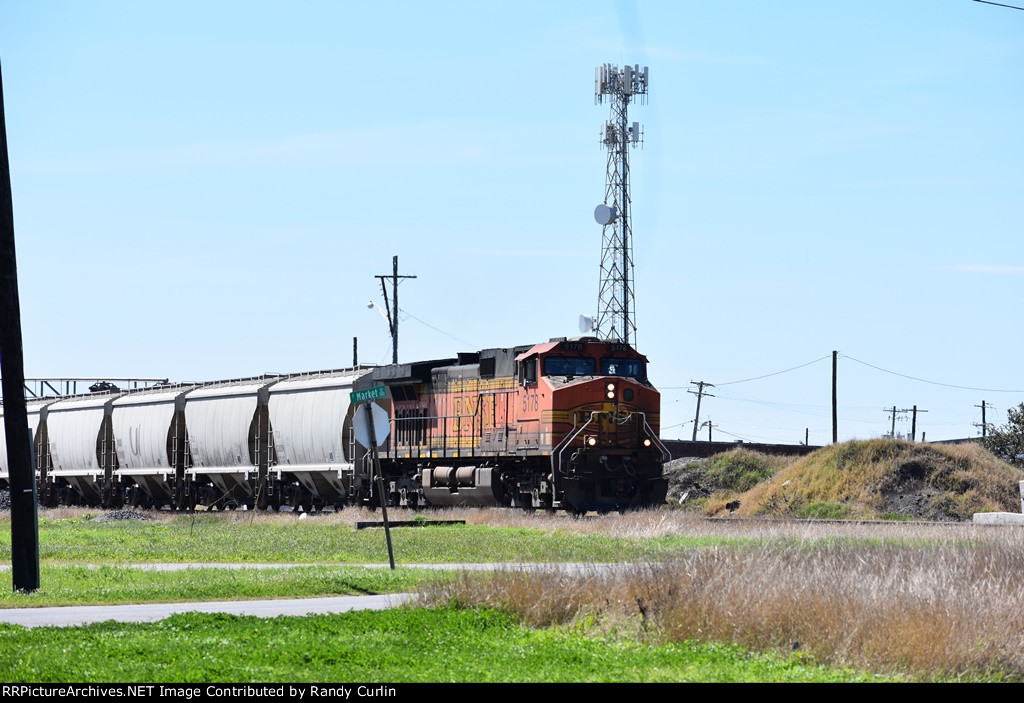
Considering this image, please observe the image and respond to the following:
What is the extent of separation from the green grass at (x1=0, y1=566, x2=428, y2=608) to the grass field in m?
0.06

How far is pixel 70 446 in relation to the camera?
53.6 metres

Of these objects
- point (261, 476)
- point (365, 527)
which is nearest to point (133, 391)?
point (261, 476)

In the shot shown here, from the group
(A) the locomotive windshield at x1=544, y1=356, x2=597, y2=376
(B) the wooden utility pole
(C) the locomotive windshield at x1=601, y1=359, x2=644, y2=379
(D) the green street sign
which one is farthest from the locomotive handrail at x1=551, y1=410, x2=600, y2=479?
(B) the wooden utility pole

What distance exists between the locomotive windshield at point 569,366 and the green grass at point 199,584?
14.4 metres

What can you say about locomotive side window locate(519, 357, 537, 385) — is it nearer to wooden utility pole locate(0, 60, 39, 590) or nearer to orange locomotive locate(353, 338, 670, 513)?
orange locomotive locate(353, 338, 670, 513)

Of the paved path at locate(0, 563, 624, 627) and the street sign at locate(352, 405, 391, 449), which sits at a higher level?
the street sign at locate(352, 405, 391, 449)

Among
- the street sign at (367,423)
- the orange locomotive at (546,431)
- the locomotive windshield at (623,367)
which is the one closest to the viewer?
the street sign at (367,423)

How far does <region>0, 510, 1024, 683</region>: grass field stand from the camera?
10461 mm

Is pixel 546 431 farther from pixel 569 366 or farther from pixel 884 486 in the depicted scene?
A: pixel 884 486

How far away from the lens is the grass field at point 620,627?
10461 millimetres

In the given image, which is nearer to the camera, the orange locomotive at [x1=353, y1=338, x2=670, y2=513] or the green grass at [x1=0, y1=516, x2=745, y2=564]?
the green grass at [x1=0, y1=516, x2=745, y2=564]

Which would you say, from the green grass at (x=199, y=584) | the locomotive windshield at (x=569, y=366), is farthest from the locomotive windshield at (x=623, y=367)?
the green grass at (x=199, y=584)

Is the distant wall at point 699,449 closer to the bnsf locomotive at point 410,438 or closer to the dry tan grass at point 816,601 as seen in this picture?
the bnsf locomotive at point 410,438

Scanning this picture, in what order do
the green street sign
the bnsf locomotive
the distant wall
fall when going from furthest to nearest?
the distant wall
the bnsf locomotive
the green street sign
